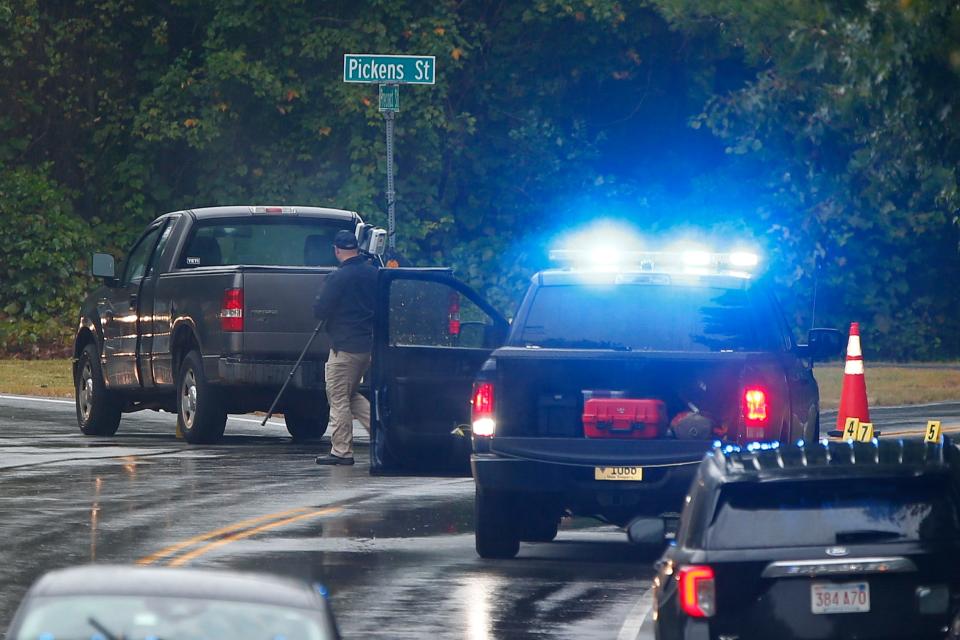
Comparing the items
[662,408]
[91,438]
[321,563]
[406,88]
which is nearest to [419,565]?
[321,563]

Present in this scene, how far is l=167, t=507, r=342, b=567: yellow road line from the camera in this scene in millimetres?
13039

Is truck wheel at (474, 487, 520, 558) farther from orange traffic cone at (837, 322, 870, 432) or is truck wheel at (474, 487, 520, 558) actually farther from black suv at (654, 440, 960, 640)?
orange traffic cone at (837, 322, 870, 432)

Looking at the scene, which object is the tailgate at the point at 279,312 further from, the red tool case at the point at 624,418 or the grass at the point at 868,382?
the grass at the point at 868,382

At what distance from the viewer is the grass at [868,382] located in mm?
27172

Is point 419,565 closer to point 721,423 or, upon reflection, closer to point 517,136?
point 721,423

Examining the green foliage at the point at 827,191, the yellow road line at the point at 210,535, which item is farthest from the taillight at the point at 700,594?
the green foliage at the point at 827,191

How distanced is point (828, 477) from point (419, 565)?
5505mm

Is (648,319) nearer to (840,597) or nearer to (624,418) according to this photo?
(624,418)

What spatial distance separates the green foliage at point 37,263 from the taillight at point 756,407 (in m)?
22.7

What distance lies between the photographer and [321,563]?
43.3ft

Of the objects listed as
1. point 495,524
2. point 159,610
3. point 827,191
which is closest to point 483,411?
point 495,524

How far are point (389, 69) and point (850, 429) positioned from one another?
622 centimetres

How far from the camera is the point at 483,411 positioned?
43.2 ft

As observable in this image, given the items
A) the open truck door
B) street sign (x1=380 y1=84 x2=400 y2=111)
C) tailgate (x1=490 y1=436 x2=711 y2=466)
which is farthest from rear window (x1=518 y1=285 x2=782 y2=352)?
street sign (x1=380 y1=84 x2=400 y2=111)
